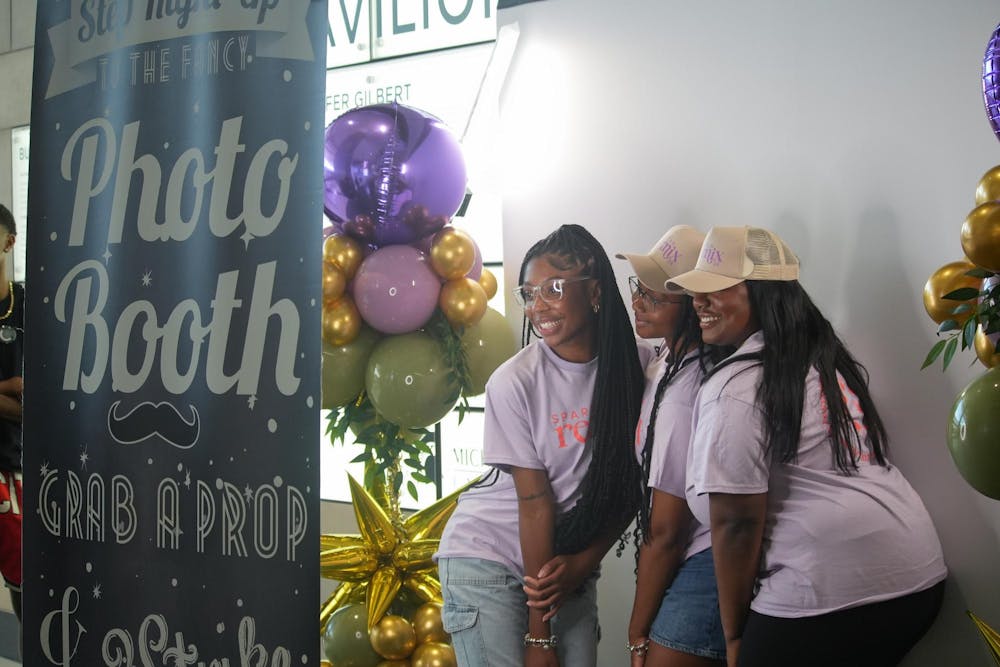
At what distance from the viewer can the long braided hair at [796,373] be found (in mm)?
1975

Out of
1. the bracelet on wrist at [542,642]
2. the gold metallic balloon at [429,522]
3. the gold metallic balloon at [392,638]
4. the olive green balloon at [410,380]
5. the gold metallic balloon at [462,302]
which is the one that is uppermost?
the gold metallic balloon at [462,302]

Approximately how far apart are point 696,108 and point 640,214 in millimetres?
326

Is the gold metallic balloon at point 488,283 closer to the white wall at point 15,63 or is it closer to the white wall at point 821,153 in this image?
the white wall at point 821,153

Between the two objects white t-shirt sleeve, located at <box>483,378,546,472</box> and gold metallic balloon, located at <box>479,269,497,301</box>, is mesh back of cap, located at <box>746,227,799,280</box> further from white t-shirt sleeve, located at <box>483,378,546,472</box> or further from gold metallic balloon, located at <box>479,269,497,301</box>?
gold metallic balloon, located at <box>479,269,497,301</box>

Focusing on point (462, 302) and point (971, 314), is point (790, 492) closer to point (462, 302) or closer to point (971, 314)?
point (971, 314)

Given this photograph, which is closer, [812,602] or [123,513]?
[812,602]

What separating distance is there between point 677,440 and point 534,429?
36 centimetres

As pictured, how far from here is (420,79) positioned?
3.24 m

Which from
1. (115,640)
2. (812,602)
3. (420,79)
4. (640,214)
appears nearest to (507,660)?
(812,602)

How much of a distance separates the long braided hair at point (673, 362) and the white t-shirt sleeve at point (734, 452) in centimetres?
25

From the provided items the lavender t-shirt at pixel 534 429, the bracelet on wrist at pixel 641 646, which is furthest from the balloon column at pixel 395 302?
the bracelet on wrist at pixel 641 646

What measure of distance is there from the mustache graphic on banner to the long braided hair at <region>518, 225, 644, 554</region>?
902mm

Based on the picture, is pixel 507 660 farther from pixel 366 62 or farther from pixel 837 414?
pixel 366 62

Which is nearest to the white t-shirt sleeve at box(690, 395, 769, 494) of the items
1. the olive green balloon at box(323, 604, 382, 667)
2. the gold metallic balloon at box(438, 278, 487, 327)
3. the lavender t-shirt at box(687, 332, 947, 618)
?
the lavender t-shirt at box(687, 332, 947, 618)
